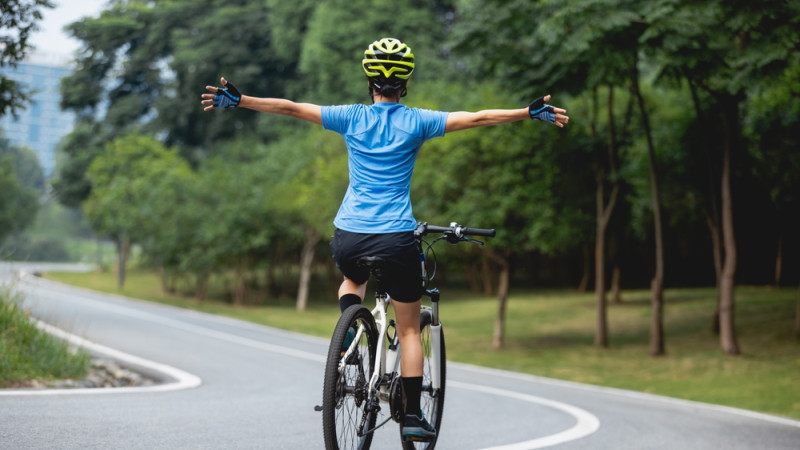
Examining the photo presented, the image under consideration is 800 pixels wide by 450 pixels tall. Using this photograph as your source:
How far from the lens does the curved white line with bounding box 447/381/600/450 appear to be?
6.86 meters

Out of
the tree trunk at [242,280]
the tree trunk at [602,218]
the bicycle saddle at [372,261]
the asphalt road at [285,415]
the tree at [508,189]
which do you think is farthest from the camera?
the tree trunk at [242,280]

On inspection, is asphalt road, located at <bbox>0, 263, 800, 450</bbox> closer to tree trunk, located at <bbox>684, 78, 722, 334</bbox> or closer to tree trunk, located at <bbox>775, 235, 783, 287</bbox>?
tree trunk, located at <bbox>684, 78, 722, 334</bbox>

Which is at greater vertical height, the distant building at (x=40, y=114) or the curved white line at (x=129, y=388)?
the distant building at (x=40, y=114)

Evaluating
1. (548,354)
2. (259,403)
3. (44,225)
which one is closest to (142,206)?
→ (548,354)

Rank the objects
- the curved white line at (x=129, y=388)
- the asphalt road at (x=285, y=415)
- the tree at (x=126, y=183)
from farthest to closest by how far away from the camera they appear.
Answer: the tree at (x=126, y=183), the curved white line at (x=129, y=388), the asphalt road at (x=285, y=415)

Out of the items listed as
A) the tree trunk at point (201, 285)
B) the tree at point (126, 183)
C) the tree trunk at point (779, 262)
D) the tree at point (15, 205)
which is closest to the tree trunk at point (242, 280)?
the tree trunk at point (201, 285)

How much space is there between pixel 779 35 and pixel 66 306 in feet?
76.3

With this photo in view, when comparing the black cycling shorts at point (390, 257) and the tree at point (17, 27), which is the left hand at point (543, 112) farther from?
the tree at point (17, 27)

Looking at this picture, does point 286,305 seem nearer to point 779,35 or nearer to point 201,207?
point 201,207

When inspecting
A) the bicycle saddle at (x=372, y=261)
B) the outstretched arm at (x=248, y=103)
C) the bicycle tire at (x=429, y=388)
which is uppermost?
the outstretched arm at (x=248, y=103)

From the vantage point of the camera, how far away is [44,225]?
80562 mm

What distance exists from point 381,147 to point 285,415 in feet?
12.1

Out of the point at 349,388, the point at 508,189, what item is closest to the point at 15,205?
the point at 508,189

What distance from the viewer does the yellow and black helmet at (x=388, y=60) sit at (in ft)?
16.1
